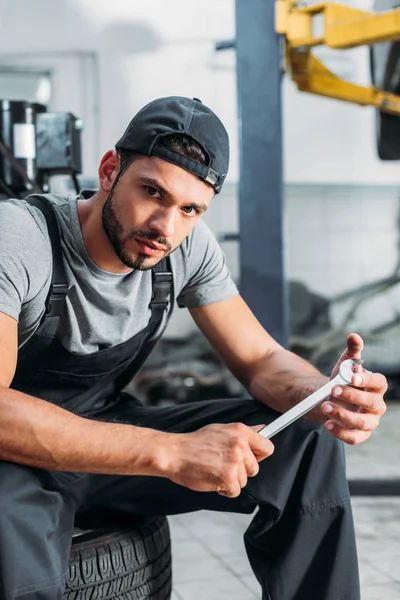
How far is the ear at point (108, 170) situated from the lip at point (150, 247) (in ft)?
0.42

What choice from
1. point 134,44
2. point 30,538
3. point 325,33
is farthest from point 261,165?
point 134,44

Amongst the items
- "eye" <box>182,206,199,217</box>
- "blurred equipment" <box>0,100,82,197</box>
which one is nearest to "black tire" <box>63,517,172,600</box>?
"eye" <box>182,206,199,217</box>

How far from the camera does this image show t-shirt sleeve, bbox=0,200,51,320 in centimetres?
124

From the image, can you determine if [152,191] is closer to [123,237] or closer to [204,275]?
[123,237]

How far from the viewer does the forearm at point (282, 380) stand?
59.0 inches

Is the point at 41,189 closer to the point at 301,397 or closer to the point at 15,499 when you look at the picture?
the point at 301,397

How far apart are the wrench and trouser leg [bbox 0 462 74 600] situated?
0.36m

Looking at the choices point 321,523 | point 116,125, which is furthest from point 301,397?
point 116,125

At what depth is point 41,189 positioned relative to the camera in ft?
6.95

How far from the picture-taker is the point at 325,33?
2.61 m

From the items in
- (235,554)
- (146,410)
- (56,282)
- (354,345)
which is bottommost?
(235,554)

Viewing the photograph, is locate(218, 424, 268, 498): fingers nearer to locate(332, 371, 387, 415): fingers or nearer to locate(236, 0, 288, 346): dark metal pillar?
locate(332, 371, 387, 415): fingers

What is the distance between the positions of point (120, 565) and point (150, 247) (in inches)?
21.3

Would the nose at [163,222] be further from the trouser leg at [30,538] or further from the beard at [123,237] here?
the trouser leg at [30,538]
